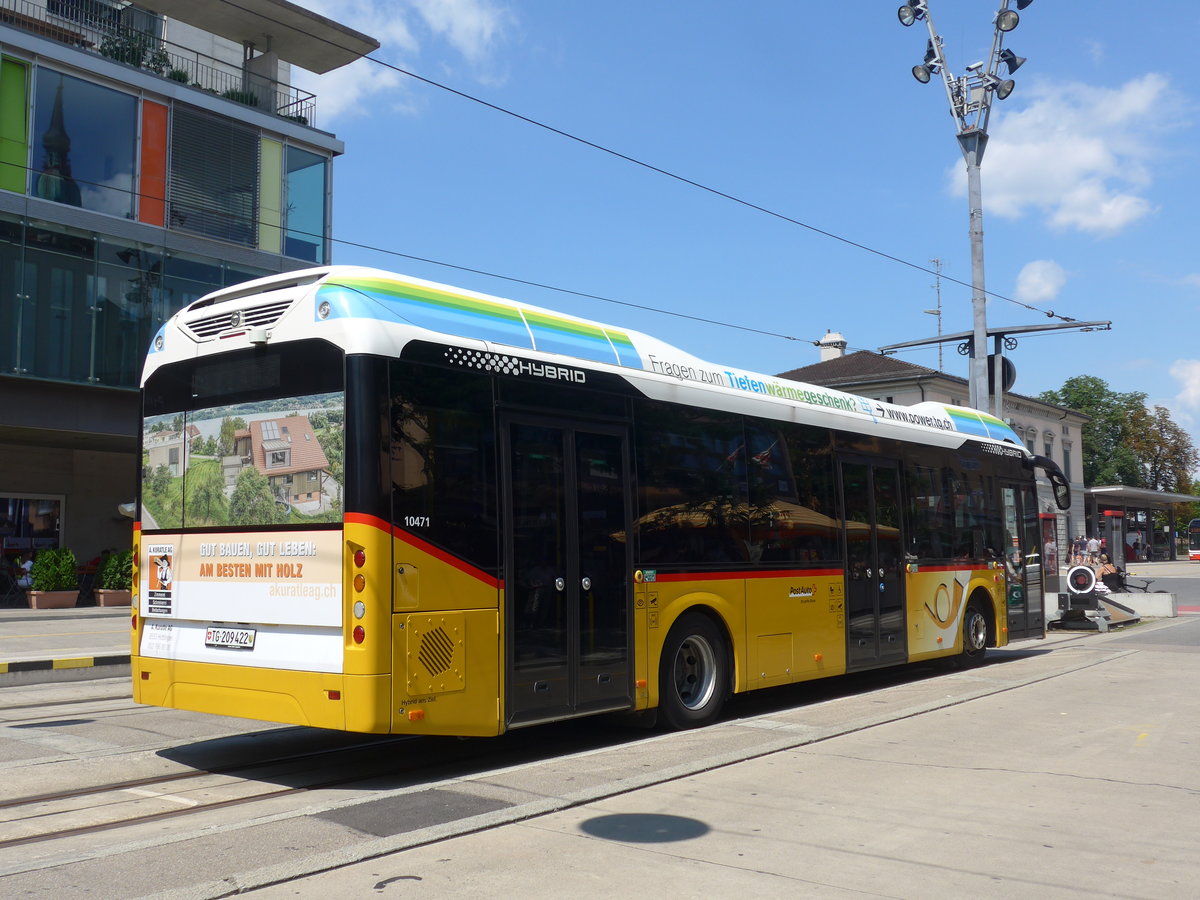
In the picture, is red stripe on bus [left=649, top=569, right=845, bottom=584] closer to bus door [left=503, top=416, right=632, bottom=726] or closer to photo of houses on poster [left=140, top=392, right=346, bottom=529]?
bus door [left=503, top=416, right=632, bottom=726]

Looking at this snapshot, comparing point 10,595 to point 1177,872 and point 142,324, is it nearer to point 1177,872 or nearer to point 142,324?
point 142,324

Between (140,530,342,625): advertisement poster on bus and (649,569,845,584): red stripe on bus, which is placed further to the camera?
(649,569,845,584): red stripe on bus

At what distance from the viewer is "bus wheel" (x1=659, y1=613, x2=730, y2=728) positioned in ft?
30.4

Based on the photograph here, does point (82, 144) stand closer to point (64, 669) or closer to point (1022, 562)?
point (64, 669)

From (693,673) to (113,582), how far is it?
2098cm

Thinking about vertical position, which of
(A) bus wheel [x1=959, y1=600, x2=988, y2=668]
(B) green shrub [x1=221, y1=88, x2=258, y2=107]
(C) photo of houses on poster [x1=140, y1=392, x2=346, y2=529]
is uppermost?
(B) green shrub [x1=221, y1=88, x2=258, y2=107]

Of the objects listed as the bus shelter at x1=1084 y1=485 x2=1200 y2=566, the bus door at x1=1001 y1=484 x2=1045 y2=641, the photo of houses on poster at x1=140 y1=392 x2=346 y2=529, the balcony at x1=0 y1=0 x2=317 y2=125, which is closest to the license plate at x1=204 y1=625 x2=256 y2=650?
the photo of houses on poster at x1=140 y1=392 x2=346 y2=529

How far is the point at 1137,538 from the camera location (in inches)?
2928

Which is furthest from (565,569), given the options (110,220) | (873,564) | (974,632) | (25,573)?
(25,573)

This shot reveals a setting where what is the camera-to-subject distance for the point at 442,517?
7289 millimetres

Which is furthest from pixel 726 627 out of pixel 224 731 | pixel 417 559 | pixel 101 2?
pixel 101 2

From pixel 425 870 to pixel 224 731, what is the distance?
5062mm

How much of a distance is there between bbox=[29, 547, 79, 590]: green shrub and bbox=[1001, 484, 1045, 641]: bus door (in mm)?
20748

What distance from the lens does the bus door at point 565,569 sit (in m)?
7.79
